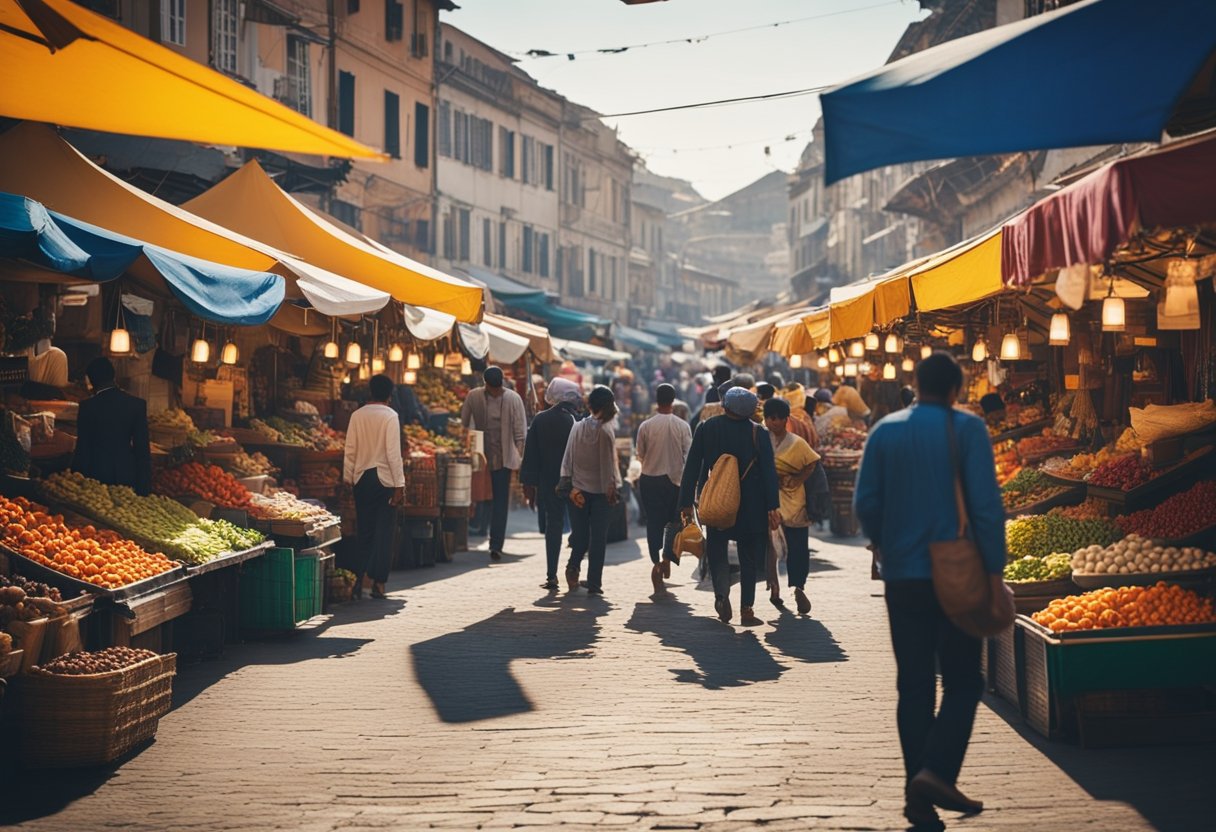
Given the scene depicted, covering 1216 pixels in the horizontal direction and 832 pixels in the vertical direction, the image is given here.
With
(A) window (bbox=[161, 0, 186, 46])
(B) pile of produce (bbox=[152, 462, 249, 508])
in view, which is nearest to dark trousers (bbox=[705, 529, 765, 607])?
(B) pile of produce (bbox=[152, 462, 249, 508])

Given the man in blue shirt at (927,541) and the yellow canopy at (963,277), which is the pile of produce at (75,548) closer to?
the man in blue shirt at (927,541)

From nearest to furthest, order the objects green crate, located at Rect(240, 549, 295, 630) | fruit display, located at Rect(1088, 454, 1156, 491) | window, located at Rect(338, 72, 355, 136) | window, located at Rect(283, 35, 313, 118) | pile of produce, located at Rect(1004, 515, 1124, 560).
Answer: pile of produce, located at Rect(1004, 515, 1124, 560)
fruit display, located at Rect(1088, 454, 1156, 491)
green crate, located at Rect(240, 549, 295, 630)
window, located at Rect(283, 35, 313, 118)
window, located at Rect(338, 72, 355, 136)

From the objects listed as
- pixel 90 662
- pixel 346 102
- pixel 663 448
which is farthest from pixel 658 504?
pixel 346 102

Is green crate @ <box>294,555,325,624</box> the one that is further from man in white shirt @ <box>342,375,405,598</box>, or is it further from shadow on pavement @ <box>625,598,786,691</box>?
shadow on pavement @ <box>625,598,786,691</box>

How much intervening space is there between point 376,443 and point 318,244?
407cm

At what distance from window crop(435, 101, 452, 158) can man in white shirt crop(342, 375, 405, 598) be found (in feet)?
99.8

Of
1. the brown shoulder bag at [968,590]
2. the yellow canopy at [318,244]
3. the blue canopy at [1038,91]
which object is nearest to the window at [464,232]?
the yellow canopy at [318,244]

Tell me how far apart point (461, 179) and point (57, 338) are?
3344 cm

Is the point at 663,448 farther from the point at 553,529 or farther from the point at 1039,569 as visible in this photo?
the point at 1039,569

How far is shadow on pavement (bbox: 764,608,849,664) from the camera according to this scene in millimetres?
10430

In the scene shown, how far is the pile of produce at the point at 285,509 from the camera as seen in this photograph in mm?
11820

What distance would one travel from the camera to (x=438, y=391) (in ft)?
75.1

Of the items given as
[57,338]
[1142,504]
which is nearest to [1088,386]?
[1142,504]

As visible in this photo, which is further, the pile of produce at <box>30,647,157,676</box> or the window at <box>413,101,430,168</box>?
the window at <box>413,101,430,168</box>
